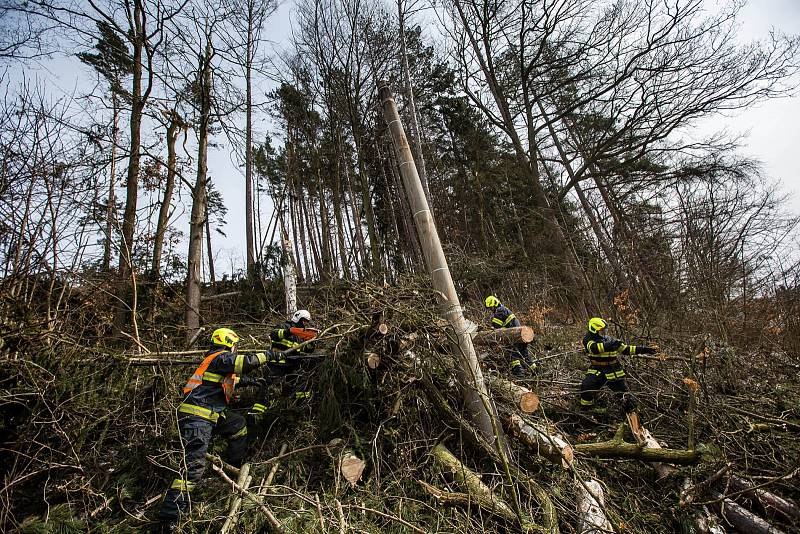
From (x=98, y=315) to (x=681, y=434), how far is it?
7.56m

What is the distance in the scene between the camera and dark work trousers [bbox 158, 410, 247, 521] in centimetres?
326

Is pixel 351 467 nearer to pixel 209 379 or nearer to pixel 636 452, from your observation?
pixel 209 379

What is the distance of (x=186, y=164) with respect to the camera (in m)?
8.59

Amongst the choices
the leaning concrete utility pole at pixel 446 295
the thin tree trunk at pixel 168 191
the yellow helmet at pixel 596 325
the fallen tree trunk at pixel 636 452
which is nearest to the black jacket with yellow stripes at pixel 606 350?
the yellow helmet at pixel 596 325

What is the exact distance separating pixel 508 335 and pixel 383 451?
2528mm

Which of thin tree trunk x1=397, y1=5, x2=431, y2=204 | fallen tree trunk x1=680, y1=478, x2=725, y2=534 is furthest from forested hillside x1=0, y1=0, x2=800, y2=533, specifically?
thin tree trunk x1=397, y1=5, x2=431, y2=204

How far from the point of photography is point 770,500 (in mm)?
2895

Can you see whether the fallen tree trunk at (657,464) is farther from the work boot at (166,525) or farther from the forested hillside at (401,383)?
the work boot at (166,525)

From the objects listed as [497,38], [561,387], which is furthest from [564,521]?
[497,38]

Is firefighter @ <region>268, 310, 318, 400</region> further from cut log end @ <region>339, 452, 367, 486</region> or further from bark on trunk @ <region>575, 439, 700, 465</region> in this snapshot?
bark on trunk @ <region>575, 439, 700, 465</region>

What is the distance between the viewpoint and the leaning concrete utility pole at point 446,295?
3.15 meters

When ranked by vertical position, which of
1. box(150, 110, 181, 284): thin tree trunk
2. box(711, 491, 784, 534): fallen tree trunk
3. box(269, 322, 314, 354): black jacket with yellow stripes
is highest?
box(150, 110, 181, 284): thin tree trunk

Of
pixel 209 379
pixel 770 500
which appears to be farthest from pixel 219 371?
pixel 770 500

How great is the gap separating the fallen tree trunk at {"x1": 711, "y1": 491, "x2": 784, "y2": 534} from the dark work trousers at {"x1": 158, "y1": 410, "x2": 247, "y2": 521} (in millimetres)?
4590
